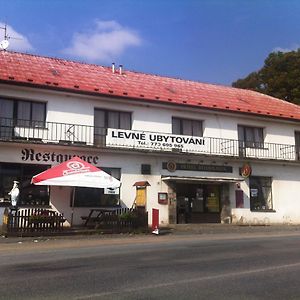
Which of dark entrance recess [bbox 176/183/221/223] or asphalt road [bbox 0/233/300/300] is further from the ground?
dark entrance recess [bbox 176/183/221/223]

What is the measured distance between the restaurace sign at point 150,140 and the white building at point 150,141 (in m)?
0.05

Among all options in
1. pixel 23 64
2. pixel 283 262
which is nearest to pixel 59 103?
pixel 23 64

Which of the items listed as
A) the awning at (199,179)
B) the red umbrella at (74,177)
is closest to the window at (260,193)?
the awning at (199,179)

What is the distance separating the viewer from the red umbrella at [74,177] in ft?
60.5

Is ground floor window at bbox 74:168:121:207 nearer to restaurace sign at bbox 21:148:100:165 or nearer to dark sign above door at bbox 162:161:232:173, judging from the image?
restaurace sign at bbox 21:148:100:165

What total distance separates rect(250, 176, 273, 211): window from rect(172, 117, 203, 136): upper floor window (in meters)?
4.26

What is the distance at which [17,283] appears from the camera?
8.14 m

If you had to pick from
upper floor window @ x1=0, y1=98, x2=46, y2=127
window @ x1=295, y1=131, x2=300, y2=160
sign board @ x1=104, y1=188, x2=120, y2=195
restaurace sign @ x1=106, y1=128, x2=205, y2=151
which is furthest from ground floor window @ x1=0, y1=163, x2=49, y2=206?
window @ x1=295, y1=131, x2=300, y2=160

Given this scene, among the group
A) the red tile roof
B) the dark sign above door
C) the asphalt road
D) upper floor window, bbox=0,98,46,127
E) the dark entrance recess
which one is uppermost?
the red tile roof

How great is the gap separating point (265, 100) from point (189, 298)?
26421mm

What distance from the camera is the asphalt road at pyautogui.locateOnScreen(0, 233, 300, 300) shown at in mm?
7441

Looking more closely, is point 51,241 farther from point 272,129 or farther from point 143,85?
point 272,129

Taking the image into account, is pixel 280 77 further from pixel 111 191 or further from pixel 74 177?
pixel 74 177

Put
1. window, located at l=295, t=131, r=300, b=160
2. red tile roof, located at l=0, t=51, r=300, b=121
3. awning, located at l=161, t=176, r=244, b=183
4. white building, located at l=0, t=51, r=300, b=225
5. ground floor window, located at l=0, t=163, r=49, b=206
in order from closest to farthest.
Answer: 1. ground floor window, located at l=0, t=163, r=49, b=206
2. white building, located at l=0, t=51, r=300, b=225
3. red tile roof, located at l=0, t=51, r=300, b=121
4. awning, located at l=161, t=176, r=244, b=183
5. window, located at l=295, t=131, r=300, b=160
